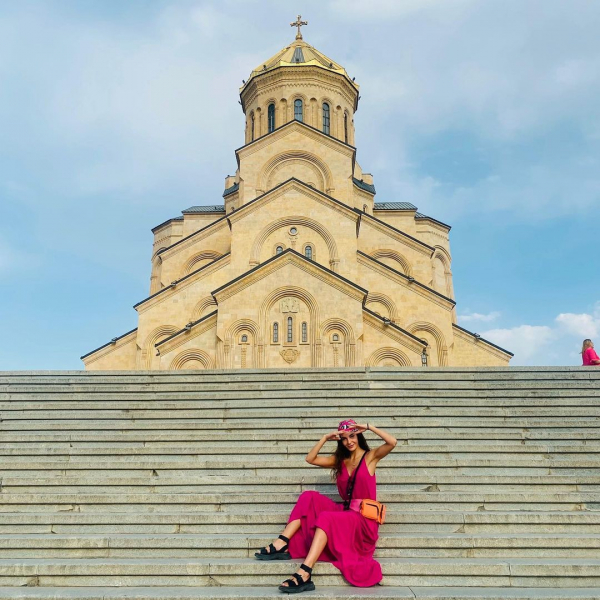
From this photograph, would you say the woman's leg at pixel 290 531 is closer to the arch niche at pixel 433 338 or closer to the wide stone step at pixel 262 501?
the wide stone step at pixel 262 501

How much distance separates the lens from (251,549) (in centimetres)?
460

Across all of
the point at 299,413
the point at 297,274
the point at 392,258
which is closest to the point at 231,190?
the point at 392,258

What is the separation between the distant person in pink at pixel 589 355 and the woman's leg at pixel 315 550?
6.37 m

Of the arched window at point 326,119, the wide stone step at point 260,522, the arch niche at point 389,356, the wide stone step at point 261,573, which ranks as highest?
the arched window at point 326,119

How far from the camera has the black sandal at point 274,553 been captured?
4316 mm

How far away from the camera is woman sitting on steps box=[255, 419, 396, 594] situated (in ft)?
13.5

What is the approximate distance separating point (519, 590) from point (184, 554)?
265 cm

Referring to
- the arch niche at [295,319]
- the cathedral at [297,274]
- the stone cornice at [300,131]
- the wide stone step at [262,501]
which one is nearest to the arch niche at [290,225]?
the cathedral at [297,274]

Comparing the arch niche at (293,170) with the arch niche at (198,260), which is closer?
the arch niche at (293,170)

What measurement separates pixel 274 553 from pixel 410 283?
1679 cm

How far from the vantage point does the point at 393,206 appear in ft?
101

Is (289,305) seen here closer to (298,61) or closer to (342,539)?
(342,539)

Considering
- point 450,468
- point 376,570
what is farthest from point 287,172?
point 376,570

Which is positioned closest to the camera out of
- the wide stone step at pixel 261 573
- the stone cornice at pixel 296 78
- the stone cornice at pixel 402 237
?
the wide stone step at pixel 261 573
